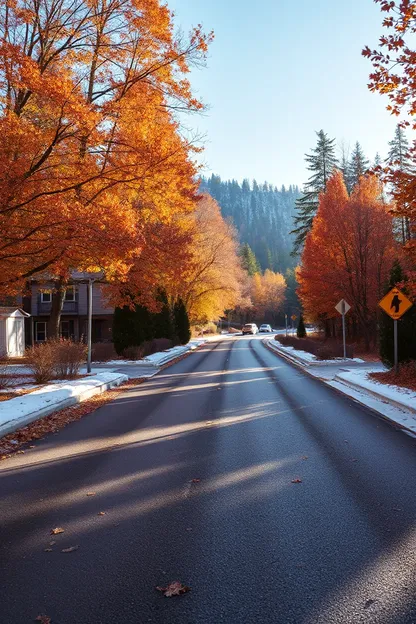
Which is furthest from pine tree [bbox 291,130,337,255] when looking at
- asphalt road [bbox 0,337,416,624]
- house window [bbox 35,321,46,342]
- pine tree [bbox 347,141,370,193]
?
asphalt road [bbox 0,337,416,624]

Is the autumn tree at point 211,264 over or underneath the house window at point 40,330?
over

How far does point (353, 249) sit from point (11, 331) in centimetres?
2312

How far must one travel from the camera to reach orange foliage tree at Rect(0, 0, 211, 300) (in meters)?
11.0

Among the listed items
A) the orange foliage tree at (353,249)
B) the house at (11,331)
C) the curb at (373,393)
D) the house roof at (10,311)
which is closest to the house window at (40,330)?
the house at (11,331)

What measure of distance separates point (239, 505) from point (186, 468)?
1.57m

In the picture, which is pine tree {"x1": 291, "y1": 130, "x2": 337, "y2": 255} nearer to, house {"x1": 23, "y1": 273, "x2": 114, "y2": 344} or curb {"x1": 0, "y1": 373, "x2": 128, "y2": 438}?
house {"x1": 23, "y1": 273, "x2": 114, "y2": 344}

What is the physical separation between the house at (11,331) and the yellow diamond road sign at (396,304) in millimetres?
25455

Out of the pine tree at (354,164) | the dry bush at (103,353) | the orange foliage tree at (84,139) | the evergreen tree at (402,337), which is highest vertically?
the pine tree at (354,164)

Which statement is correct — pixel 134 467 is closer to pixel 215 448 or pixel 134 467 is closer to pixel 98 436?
pixel 215 448

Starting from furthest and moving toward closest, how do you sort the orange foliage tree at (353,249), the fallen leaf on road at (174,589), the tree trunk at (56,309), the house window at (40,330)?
the house window at (40,330) → the orange foliage tree at (353,249) → the tree trunk at (56,309) → the fallen leaf on road at (174,589)

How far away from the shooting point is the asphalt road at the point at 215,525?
3293 mm

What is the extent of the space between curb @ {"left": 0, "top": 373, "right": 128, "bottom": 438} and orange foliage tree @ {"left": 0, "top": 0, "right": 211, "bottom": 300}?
121 inches

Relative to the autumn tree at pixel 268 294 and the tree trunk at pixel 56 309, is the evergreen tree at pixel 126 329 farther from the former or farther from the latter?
the autumn tree at pixel 268 294

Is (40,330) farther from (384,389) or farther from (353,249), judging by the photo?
(384,389)
